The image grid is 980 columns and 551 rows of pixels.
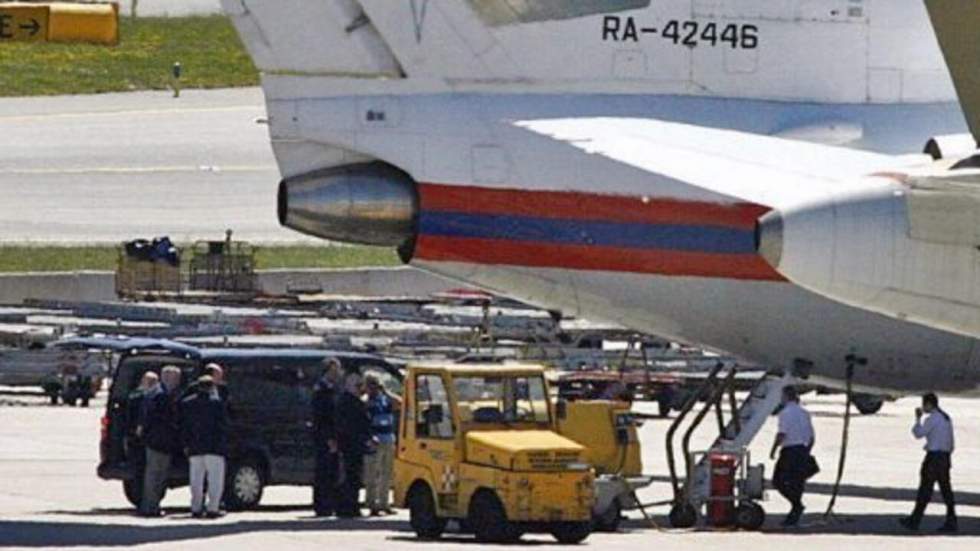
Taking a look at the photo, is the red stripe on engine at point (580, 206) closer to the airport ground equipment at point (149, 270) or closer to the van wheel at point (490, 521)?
the van wheel at point (490, 521)

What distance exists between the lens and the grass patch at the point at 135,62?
88250 mm

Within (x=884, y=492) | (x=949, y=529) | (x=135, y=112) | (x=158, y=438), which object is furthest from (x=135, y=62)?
(x=949, y=529)

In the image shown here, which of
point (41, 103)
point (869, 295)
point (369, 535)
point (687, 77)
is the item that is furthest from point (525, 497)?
point (41, 103)

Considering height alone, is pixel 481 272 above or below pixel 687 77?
below

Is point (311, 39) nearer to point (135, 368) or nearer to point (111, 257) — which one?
point (135, 368)

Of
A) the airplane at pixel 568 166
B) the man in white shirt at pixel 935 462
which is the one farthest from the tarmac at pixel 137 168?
the man in white shirt at pixel 935 462

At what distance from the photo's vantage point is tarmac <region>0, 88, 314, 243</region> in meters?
70.9

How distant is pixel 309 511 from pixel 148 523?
2.68m

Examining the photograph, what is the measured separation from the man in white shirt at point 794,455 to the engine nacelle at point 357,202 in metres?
4.74

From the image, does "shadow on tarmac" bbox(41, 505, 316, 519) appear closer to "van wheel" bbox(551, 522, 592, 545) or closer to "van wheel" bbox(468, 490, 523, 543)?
"van wheel" bbox(468, 490, 523, 543)

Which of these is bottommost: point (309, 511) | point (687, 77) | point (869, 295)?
point (309, 511)

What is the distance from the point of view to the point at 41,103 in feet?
280

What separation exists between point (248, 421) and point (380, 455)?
177cm

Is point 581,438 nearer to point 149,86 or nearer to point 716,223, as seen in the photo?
point 716,223
